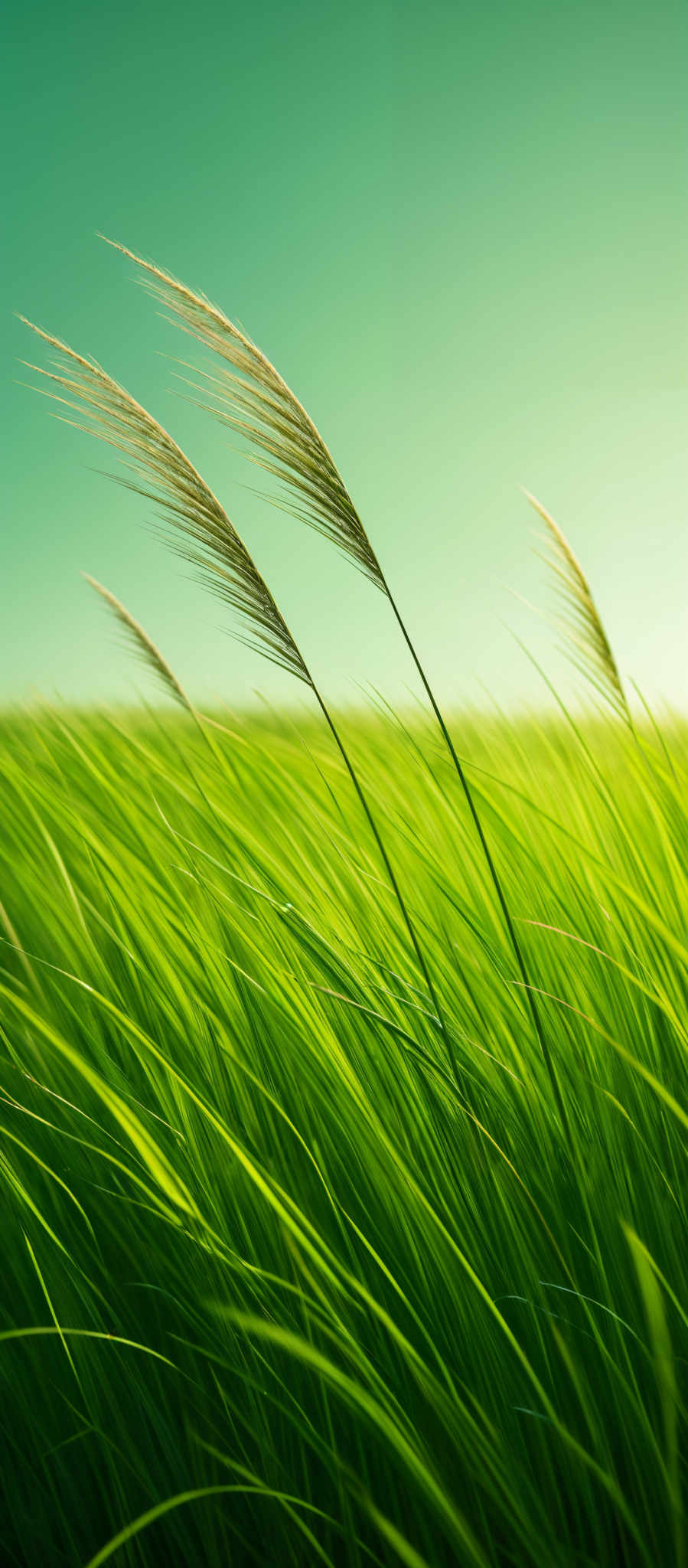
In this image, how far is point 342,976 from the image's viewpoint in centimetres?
73

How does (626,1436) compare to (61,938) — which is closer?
(626,1436)

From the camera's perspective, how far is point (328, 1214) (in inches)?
27.5

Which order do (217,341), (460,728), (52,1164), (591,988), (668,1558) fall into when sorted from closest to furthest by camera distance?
(668,1558) < (217,341) < (52,1164) < (591,988) < (460,728)

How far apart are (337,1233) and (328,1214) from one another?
2 centimetres

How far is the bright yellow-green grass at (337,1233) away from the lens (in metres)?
0.56

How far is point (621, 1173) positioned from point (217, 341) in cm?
82

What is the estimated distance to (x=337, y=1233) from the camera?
0.69 m

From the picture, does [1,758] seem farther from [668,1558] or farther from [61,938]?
[668,1558]

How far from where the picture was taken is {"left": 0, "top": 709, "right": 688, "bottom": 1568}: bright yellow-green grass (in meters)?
0.56

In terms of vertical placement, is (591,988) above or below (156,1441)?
above

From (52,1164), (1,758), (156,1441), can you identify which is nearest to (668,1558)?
(156,1441)

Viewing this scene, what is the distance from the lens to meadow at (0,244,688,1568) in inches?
22.0

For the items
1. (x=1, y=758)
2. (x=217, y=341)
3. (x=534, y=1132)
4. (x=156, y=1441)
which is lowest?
(x=156, y=1441)

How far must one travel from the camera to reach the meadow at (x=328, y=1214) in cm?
56
